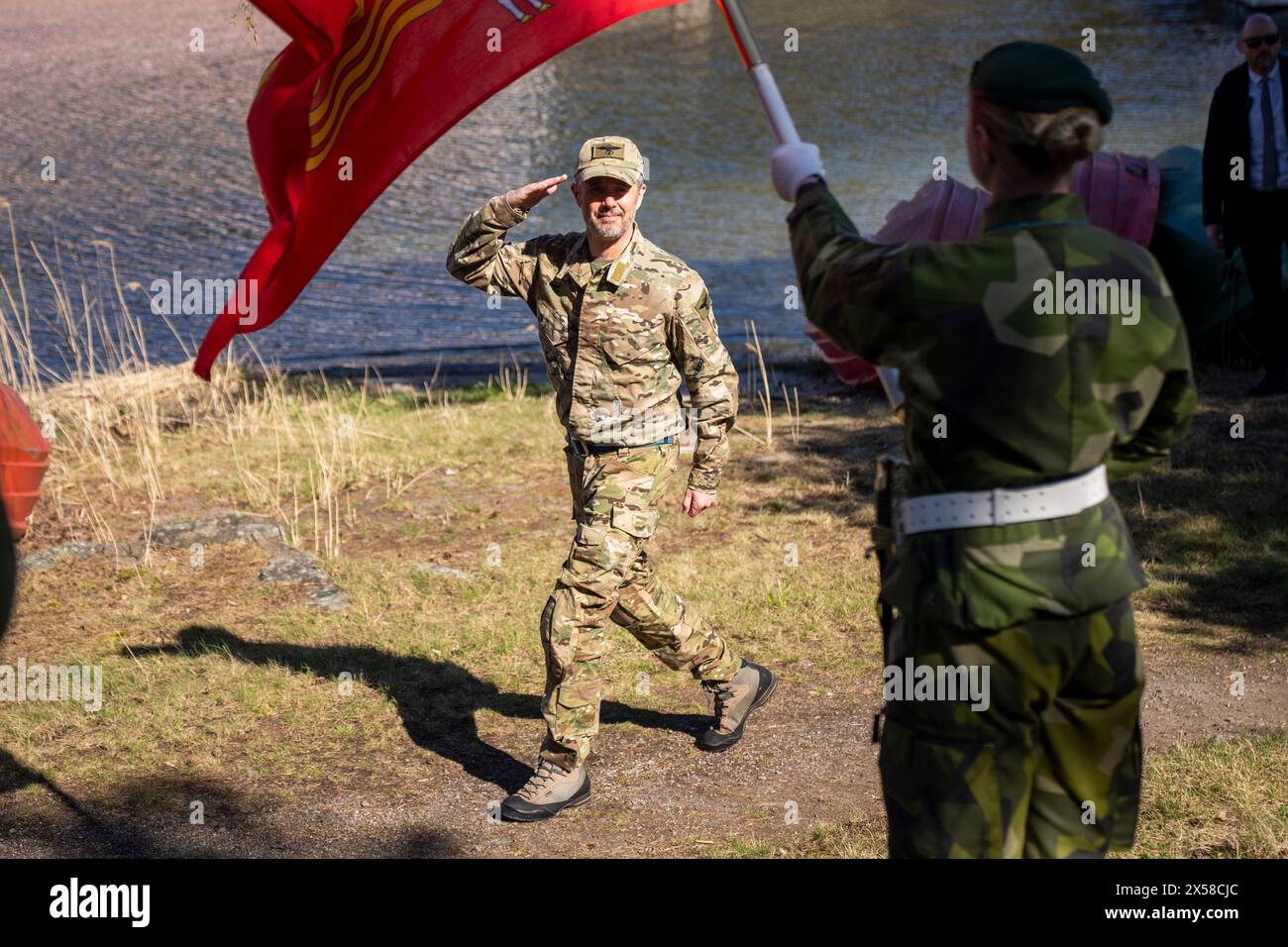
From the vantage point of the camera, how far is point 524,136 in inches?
769

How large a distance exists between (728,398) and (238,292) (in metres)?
1.66

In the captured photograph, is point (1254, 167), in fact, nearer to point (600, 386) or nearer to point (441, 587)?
point (441, 587)

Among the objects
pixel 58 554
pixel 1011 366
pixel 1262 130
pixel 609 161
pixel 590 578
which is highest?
pixel 1262 130

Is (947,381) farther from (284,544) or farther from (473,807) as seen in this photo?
(284,544)

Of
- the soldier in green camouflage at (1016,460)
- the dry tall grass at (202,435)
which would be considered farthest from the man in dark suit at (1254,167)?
the soldier in green camouflage at (1016,460)

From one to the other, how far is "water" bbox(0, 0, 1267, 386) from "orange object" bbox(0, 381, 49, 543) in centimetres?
895

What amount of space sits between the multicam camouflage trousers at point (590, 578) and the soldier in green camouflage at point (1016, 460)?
1.76 m

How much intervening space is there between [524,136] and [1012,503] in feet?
56.7

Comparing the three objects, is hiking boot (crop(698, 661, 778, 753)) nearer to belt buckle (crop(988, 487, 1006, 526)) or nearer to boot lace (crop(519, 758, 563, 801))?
boot lace (crop(519, 758, 563, 801))

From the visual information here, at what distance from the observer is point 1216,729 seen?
5297 millimetres

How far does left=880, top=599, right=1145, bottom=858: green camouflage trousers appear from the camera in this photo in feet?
9.85

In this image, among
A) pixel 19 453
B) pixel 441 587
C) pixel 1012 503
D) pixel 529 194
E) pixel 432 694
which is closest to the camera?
pixel 19 453

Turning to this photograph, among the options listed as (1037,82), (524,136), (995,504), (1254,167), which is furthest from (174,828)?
(524,136)
